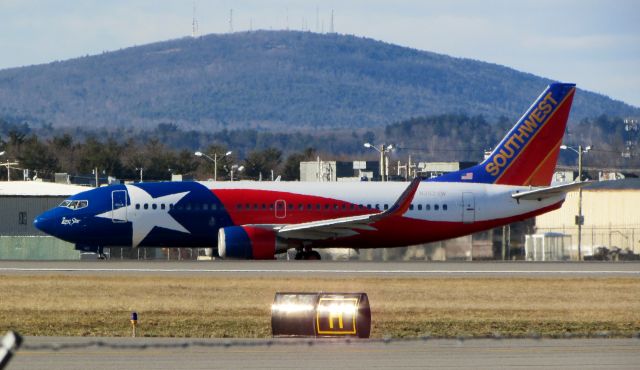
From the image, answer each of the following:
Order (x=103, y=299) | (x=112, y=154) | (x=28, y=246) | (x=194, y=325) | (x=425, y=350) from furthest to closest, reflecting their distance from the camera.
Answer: (x=112, y=154), (x=28, y=246), (x=103, y=299), (x=194, y=325), (x=425, y=350)

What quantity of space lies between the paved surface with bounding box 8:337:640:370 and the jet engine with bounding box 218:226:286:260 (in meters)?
30.0

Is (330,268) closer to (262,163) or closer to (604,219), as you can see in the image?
(604,219)

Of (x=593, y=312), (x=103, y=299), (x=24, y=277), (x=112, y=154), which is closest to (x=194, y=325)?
(x=103, y=299)

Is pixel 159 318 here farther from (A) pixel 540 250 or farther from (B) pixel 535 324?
(A) pixel 540 250

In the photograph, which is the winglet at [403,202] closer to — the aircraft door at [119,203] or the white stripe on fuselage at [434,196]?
the white stripe on fuselage at [434,196]

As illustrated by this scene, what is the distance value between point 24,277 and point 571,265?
22365mm

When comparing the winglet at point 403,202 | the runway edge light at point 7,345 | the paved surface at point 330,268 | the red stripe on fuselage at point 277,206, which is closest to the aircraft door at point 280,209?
the red stripe on fuselage at point 277,206

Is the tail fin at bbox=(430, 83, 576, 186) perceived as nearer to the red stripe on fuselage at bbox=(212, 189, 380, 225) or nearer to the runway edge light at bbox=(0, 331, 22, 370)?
the red stripe on fuselage at bbox=(212, 189, 380, 225)

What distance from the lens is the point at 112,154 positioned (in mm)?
160375

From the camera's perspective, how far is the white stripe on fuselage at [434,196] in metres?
58.6

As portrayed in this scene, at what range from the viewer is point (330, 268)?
5016 centimetres

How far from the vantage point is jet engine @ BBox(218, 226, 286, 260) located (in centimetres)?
5550

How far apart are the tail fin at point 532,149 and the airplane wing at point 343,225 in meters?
4.59

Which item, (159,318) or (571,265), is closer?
(159,318)
